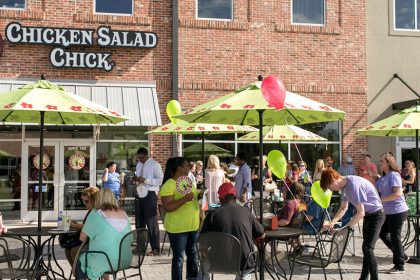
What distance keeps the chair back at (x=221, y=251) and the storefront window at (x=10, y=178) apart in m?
9.87

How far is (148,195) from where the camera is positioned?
32.5ft

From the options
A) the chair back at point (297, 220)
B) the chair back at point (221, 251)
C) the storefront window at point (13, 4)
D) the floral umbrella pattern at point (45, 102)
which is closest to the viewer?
the chair back at point (221, 251)

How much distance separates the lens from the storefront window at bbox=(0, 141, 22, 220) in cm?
1448

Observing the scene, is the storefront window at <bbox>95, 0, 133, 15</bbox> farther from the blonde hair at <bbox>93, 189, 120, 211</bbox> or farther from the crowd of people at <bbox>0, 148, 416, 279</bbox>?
the blonde hair at <bbox>93, 189, 120, 211</bbox>

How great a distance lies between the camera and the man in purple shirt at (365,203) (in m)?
7.06

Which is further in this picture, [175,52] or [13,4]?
[175,52]

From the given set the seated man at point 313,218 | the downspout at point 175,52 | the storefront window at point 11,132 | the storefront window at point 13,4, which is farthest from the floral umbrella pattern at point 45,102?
the storefront window at point 13,4

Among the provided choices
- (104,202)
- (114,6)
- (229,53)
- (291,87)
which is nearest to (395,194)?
(104,202)

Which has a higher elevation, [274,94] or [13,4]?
[13,4]

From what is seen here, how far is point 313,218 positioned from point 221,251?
3.60 meters

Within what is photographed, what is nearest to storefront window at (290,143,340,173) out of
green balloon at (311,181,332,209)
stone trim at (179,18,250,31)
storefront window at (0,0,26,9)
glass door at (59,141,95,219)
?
stone trim at (179,18,250,31)

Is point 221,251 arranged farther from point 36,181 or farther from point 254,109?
point 36,181

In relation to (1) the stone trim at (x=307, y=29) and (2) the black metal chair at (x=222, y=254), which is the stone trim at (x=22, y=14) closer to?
(1) the stone trim at (x=307, y=29)

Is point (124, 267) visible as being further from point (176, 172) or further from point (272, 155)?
point (272, 155)
